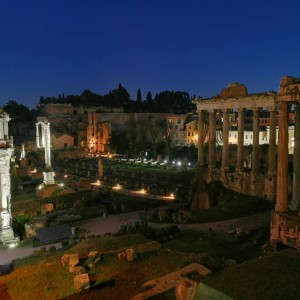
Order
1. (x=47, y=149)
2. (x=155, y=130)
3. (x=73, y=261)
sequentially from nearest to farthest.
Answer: (x=73, y=261)
(x=47, y=149)
(x=155, y=130)

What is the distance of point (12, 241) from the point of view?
2277 cm

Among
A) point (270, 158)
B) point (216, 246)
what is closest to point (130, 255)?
point (216, 246)

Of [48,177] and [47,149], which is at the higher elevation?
[47,149]

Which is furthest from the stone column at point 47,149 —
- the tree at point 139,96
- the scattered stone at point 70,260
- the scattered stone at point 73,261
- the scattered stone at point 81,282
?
the tree at point 139,96

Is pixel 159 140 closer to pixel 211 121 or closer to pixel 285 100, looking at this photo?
pixel 211 121

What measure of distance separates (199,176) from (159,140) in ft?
186

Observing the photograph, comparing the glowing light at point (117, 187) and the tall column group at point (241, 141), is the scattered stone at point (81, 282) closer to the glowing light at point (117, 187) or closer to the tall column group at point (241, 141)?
the tall column group at point (241, 141)

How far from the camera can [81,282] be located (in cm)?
1160

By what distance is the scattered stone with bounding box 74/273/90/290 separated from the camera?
11578 mm

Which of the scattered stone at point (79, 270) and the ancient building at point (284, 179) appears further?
the ancient building at point (284, 179)

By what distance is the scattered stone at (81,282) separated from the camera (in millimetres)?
11578

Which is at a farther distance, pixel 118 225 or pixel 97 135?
pixel 97 135

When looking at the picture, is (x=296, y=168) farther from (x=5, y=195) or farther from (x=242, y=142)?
(x=5, y=195)

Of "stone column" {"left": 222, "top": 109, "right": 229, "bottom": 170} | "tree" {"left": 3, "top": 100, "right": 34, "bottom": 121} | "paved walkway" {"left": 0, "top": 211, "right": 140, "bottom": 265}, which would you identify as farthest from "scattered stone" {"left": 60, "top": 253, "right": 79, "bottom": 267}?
"tree" {"left": 3, "top": 100, "right": 34, "bottom": 121}
